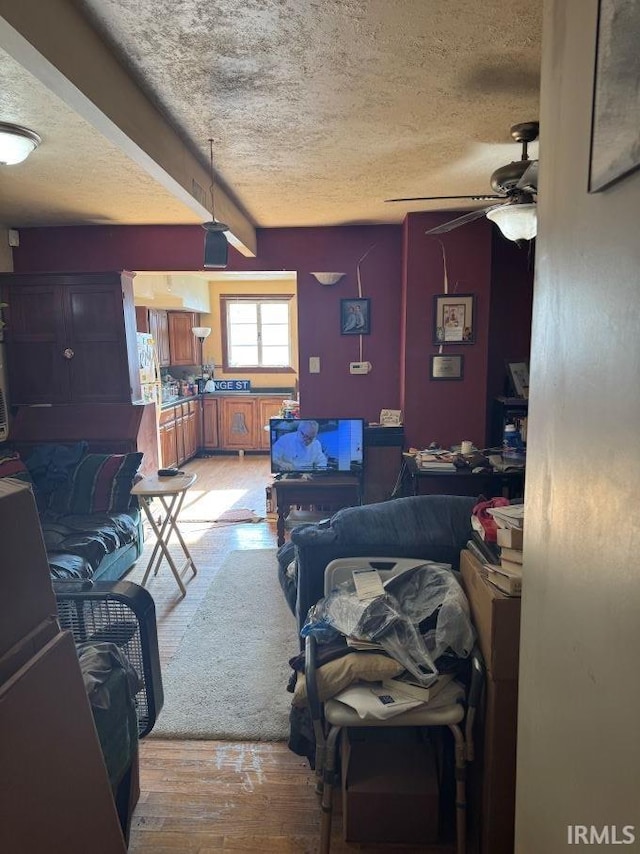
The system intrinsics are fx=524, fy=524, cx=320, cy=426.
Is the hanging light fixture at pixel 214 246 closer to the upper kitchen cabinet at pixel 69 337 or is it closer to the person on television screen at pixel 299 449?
the person on television screen at pixel 299 449

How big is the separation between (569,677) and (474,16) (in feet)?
5.84

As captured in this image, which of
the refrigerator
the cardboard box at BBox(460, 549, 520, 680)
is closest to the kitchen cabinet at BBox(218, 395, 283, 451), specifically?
the refrigerator

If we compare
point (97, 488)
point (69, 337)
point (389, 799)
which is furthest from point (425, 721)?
point (69, 337)

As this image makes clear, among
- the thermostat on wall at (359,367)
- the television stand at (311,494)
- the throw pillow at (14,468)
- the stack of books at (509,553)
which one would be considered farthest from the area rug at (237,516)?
the stack of books at (509,553)

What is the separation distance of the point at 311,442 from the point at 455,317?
147 centimetres

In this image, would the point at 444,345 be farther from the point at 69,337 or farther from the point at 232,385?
the point at 232,385

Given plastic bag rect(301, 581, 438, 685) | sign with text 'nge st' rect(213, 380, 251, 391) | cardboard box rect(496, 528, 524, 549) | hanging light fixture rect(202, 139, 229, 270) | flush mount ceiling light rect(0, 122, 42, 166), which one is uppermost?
flush mount ceiling light rect(0, 122, 42, 166)

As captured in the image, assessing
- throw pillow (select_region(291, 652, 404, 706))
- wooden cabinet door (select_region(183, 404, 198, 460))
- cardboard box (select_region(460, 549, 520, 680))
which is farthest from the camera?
wooden cabinet door (select_region(183, 404, 198, 460))

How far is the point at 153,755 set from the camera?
2.10 m

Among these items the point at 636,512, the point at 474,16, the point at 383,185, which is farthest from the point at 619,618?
the point at 383,185

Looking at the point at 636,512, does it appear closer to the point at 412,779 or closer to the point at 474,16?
the point at 412,779

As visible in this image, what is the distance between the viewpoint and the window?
7738 millimetres

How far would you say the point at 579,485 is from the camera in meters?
0.75

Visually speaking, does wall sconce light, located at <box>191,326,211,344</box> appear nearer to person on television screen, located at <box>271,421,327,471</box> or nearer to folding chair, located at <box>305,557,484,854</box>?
person on television screen, located at <box>271,421,327,471</box>
